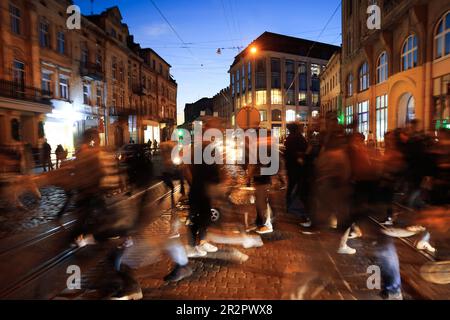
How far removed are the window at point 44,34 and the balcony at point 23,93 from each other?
366 centimetres

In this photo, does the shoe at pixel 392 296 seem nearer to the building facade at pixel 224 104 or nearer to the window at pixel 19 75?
the window at pixel 19 75

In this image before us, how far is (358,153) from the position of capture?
189 inches

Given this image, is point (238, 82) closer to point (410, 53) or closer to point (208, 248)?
point (410, 53)

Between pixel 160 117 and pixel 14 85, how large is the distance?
1309 inches

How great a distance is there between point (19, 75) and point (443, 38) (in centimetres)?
2446

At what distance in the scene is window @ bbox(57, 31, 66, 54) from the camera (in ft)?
84.9

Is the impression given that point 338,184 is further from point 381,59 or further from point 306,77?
point 306,77

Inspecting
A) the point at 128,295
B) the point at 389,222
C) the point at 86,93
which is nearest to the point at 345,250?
the point at 389,222

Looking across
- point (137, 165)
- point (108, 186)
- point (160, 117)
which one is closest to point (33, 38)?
point (137, 165)

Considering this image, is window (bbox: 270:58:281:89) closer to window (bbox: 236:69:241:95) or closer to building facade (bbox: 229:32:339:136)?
building facade (bbox: 229:32:339:136)

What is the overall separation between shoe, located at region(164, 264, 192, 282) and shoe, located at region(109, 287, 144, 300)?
48 cm

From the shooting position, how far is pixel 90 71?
95.7ft

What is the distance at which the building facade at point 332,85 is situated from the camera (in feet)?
125

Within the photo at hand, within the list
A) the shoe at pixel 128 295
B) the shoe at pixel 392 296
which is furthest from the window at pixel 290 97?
the shoe at pixel 128 295
